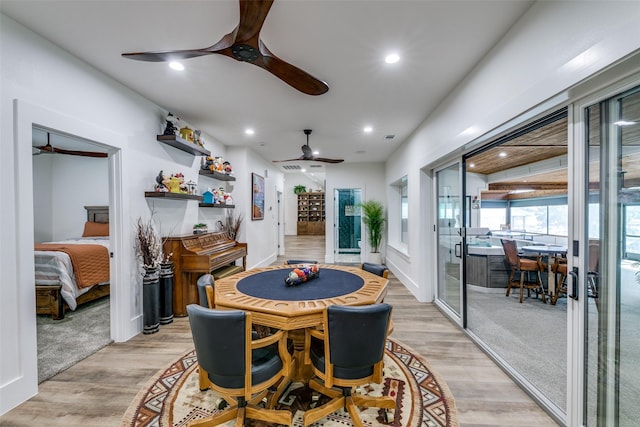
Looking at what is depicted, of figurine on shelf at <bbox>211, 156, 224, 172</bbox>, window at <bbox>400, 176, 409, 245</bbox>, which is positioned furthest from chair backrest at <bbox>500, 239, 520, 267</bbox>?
figurine on shelf at <bbox>211, 156, 224, 172</bbox>

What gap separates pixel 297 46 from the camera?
2166 millimetres

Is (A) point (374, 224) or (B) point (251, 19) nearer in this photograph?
(B) point (251, 19)

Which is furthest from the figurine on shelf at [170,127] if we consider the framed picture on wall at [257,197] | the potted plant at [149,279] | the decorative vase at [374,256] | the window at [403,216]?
the decorative vase at [374,256]

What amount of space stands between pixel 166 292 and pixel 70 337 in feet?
3.27

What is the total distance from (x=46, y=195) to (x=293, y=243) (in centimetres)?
708

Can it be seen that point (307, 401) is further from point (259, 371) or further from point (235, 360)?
point (235, 360)

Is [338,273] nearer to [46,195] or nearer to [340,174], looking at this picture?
[340,174]

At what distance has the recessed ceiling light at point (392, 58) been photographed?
2277 millimetres

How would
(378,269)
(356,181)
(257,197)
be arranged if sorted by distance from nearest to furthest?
(378,269) → (257,197) → (356,181)

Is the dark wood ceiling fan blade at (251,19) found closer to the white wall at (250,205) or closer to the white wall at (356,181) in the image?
the white wall at (250,205)

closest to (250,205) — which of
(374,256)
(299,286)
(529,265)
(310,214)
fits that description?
(374,256)

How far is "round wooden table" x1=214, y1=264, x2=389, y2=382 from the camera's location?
5.72 feet

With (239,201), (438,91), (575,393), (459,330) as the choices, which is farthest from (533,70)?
(239,201)

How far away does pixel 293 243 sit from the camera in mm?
10719
